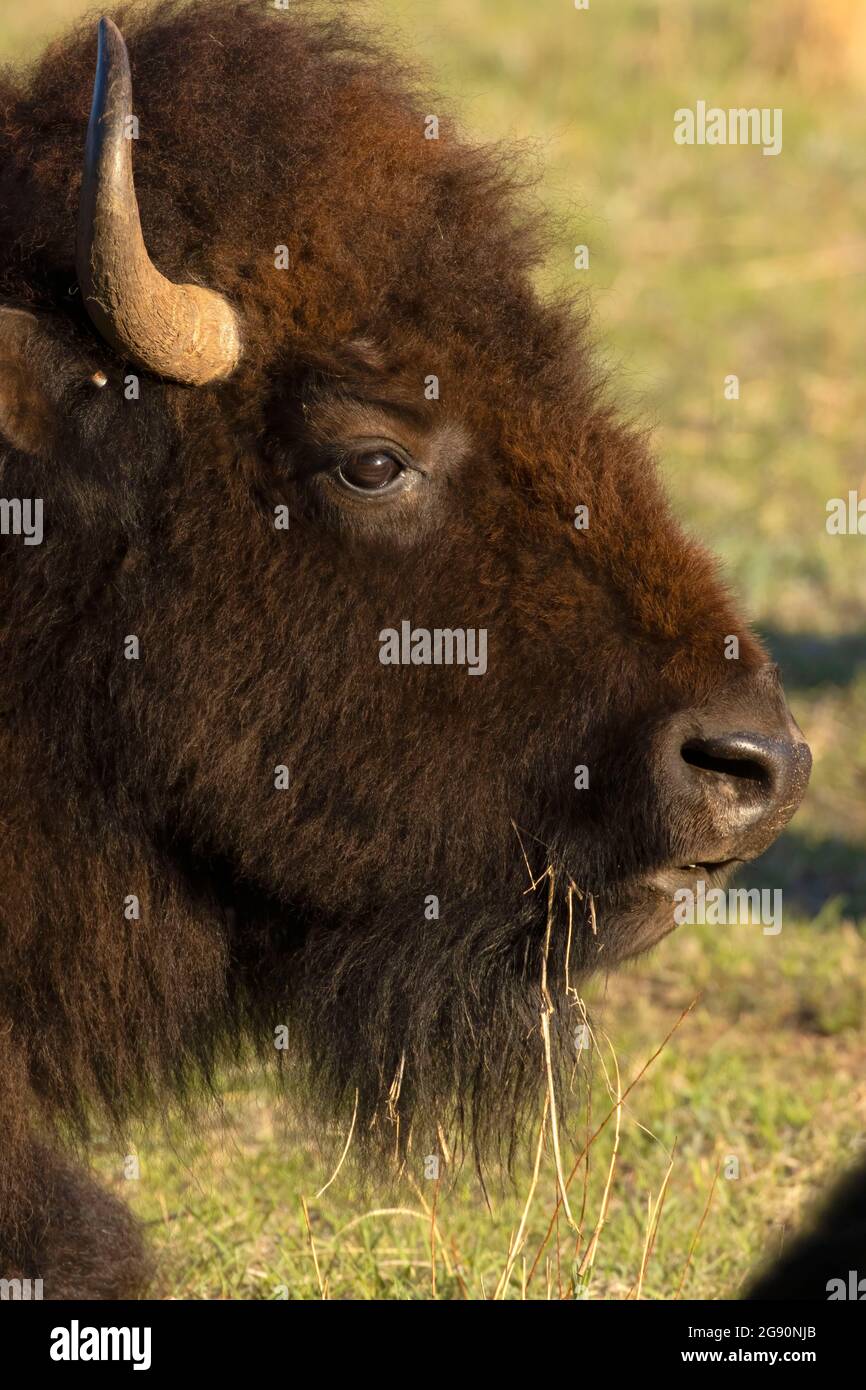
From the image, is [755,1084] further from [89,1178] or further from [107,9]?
[107,9]

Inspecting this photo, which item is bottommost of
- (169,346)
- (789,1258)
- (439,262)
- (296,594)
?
(789,1258)

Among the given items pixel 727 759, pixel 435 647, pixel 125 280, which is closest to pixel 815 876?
pixel 727 759

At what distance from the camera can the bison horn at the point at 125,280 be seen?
3096 mm

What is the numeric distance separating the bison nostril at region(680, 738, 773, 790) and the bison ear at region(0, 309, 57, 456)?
4.39ft

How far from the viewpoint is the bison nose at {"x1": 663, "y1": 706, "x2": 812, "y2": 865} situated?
3373mm

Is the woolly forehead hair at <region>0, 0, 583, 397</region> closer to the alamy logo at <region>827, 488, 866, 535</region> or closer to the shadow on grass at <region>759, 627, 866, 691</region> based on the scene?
the shadow on grass at <region>759, 627, 866, 691</region>

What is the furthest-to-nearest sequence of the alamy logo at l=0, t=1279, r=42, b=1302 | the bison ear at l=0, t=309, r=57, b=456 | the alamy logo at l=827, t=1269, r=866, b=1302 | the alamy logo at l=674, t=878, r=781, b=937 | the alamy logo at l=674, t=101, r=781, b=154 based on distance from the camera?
the alamy logo at l=674, t=101, r=781, b=154 < the alamy logo at l=674, t=878, r=781, b=937 < the alamy logo at l=0, t=1279, r=42, b=1302 < the alamy logo at l=827, t=1269, r=866, b=1302 < the bison ear at l=0, t=309, r=57, b=456

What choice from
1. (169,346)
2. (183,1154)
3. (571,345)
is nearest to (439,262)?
(571,345)

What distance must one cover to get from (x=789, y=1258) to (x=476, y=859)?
1.18 m

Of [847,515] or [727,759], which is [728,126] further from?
[727,759]

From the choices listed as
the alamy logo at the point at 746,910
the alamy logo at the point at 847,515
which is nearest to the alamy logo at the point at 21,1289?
the alamy logo at the point at 746,910

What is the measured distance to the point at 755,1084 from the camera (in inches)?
224
